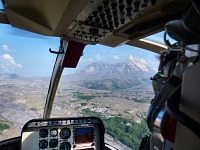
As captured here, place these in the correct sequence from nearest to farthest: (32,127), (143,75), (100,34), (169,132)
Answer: (169,132)
(100,34)
(32,127)
(143,75)

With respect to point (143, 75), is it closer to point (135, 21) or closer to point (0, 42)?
point (135, 21)

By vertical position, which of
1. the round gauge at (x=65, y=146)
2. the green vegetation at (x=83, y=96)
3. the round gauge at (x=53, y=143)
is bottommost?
the round gauge at (x=65, y=146)

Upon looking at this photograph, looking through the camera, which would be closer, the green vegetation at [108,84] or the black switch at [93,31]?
the black switch at [93,31]

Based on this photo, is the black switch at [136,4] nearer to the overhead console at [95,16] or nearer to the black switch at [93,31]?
the overhead console at [95,16]

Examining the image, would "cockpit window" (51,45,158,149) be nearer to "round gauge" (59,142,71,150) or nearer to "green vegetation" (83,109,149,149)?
"green vegetation" (83,109,149,149)

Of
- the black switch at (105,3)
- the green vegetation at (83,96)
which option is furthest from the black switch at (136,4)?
the green vegetation at (83,96)

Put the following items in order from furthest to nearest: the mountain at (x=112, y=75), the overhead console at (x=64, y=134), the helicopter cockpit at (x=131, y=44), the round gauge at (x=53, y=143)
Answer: the mountain at (x=112, y=75) < the round gauge at (x=53, y=143) < the overhead console at (x=64, y=134) < the helicopter cockpit at (x=131, y=44)

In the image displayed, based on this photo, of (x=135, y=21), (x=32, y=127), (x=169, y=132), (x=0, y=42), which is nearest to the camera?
(x=169, y=132)

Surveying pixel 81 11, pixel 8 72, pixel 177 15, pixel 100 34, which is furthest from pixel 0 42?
pixel 177 15
